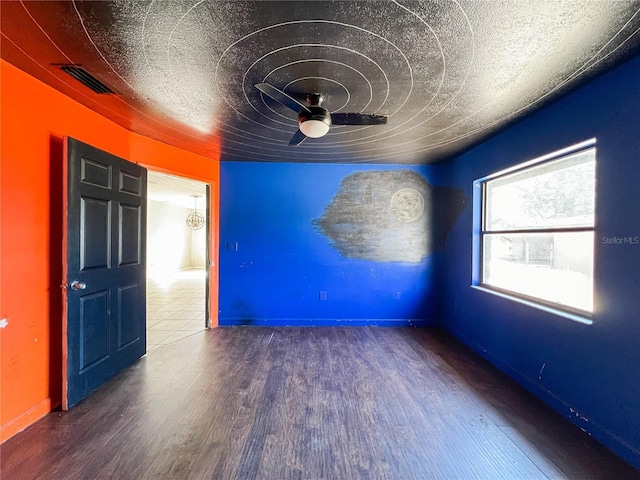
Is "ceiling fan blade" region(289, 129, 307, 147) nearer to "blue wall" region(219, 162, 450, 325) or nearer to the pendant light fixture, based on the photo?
"blue wall" region(219, 162, 450, 325)

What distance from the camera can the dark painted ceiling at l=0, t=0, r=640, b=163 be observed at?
1239 millimetres

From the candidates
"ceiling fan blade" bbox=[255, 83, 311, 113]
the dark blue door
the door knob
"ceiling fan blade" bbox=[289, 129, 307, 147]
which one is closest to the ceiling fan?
"ceiling fan blade" bbox=[255, 83, 311, 113]

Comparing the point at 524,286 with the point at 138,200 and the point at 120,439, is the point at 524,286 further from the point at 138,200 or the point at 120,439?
the point at 138,200

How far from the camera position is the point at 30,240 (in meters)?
1.86

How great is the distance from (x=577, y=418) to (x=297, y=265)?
3.15m

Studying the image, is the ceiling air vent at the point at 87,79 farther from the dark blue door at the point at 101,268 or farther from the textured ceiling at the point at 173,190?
the textured ceiling at the point at 173,190

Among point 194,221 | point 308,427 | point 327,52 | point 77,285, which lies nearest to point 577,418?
point 308,427

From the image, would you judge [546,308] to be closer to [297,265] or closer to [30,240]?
[297,265]

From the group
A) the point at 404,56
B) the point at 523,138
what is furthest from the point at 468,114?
the point at 404,56

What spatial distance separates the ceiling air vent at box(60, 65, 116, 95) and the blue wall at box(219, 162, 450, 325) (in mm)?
1983

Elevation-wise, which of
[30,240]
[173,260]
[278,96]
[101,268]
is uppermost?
[278,96]

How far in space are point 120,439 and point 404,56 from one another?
2996mm

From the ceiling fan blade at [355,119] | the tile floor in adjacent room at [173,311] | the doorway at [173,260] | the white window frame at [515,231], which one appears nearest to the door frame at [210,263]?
the doorway at [173,260]

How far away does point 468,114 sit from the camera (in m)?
2.23
